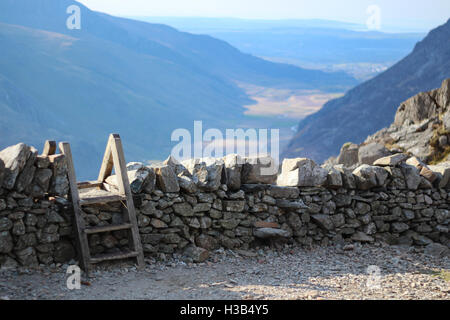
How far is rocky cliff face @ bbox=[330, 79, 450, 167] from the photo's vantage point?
1421 centimetres

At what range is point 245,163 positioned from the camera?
9484 mm

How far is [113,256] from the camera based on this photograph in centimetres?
783

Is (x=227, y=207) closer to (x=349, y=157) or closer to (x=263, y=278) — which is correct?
(x=263, y=278)

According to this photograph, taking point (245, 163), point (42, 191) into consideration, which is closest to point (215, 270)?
point (245, 163)

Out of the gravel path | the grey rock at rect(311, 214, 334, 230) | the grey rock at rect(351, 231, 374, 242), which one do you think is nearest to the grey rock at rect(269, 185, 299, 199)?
the grey rock at rect(311, 214, 334, 230)

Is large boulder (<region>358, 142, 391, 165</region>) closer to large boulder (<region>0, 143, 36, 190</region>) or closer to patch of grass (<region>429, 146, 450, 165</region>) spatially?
patch of grass (<region>429, 146, 450, 165</region>)

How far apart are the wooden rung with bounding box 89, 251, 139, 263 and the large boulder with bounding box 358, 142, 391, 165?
7.85 m

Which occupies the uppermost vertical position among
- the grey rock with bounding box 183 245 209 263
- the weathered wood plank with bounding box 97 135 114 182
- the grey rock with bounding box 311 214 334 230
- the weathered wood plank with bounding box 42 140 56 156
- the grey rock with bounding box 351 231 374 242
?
the weathered wood plank with bounding box 42 140 56 156

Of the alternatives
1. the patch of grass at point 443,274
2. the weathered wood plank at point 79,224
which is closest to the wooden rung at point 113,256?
the weathered wood plank at point 79,224

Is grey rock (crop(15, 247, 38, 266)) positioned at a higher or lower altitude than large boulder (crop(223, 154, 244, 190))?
lower

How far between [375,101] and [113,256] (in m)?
93.8

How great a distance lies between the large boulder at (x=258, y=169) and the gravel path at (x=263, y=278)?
51.6 inches
